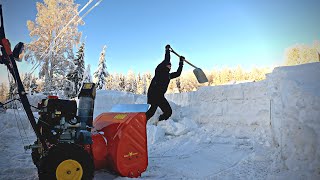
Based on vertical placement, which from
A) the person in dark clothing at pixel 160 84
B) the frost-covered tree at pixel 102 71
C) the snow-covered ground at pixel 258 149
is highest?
the frost-covered tree at pixel 102 71

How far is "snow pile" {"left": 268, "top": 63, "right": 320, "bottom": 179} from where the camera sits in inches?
148

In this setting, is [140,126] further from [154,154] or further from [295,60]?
[295,60]

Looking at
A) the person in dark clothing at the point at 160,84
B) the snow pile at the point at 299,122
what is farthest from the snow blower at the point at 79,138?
the snow pile at the point at 299,122

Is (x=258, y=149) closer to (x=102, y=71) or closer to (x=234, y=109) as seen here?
(x=234, y=109)

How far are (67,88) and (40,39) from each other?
17.0ft

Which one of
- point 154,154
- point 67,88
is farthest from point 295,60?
point 67,88

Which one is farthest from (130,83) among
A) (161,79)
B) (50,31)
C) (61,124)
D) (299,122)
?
(299,122)

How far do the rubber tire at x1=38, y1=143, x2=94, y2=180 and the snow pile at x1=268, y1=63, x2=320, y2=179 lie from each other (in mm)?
3065

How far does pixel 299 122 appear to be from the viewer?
417 cm

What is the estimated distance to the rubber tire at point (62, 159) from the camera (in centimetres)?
338

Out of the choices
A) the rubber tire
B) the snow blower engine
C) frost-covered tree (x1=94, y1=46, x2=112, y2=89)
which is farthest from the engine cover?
frost-covered tree (x1=94, y1=46, x2=112, y2=89)

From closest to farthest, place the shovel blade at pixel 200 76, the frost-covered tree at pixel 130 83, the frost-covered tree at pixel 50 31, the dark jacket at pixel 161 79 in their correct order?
the dark jacket at pixel 161 79, the shovel blade at pixel 200 76, the frost-covered tree at pixel 50 31, the frost-covered tree at pixel 130 83

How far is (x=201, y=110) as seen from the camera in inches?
548

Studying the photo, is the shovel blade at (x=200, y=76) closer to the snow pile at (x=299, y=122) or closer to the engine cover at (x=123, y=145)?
the snow pile at (x=299, y=122)
